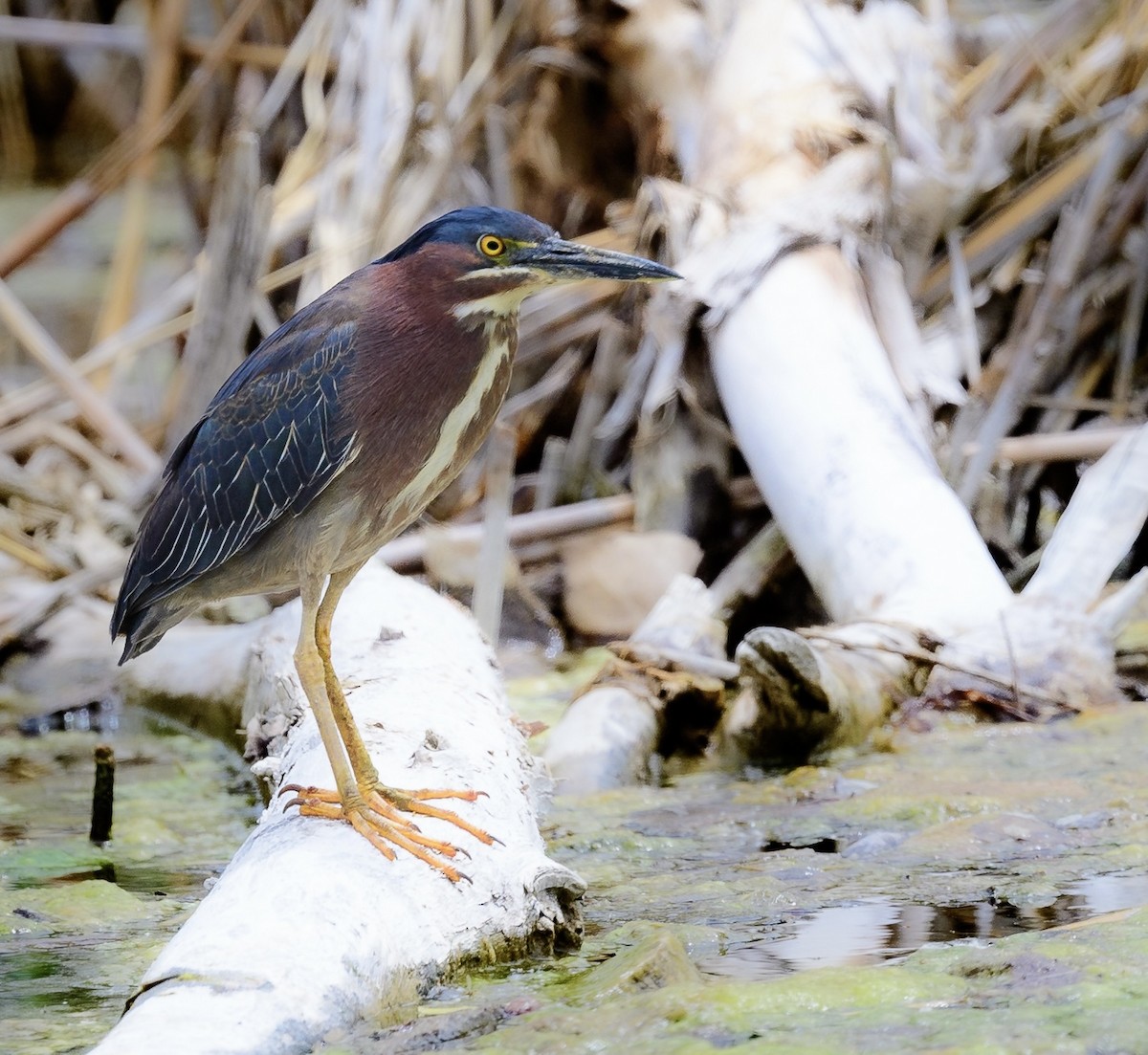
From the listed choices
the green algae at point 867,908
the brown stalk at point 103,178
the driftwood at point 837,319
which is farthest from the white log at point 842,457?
the brown stalk at point 103,178

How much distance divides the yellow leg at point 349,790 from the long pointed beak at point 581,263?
862mm

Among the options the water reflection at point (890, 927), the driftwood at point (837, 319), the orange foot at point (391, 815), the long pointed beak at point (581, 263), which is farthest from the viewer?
the driftwood at point (837, 319)

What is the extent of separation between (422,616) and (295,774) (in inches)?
30.1

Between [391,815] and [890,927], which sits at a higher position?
[391,815]

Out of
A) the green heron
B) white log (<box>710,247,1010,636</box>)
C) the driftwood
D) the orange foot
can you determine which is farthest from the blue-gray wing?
white log (<box>710,247,1010,636</box>)

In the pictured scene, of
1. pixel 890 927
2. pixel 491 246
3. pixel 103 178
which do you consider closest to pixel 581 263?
pixel 491 246

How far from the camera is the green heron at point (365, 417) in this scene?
3.52m

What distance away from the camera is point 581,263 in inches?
137

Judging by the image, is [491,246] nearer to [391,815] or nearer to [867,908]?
[391,815]

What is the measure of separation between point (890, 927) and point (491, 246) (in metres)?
1.63

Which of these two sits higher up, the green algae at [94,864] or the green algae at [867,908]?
the green algae at [94,864]

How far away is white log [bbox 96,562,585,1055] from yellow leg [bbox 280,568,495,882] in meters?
0.03

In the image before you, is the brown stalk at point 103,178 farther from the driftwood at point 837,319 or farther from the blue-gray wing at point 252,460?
the blue-gray wing at point 252,460

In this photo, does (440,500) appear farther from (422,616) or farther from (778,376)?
(422,616)
